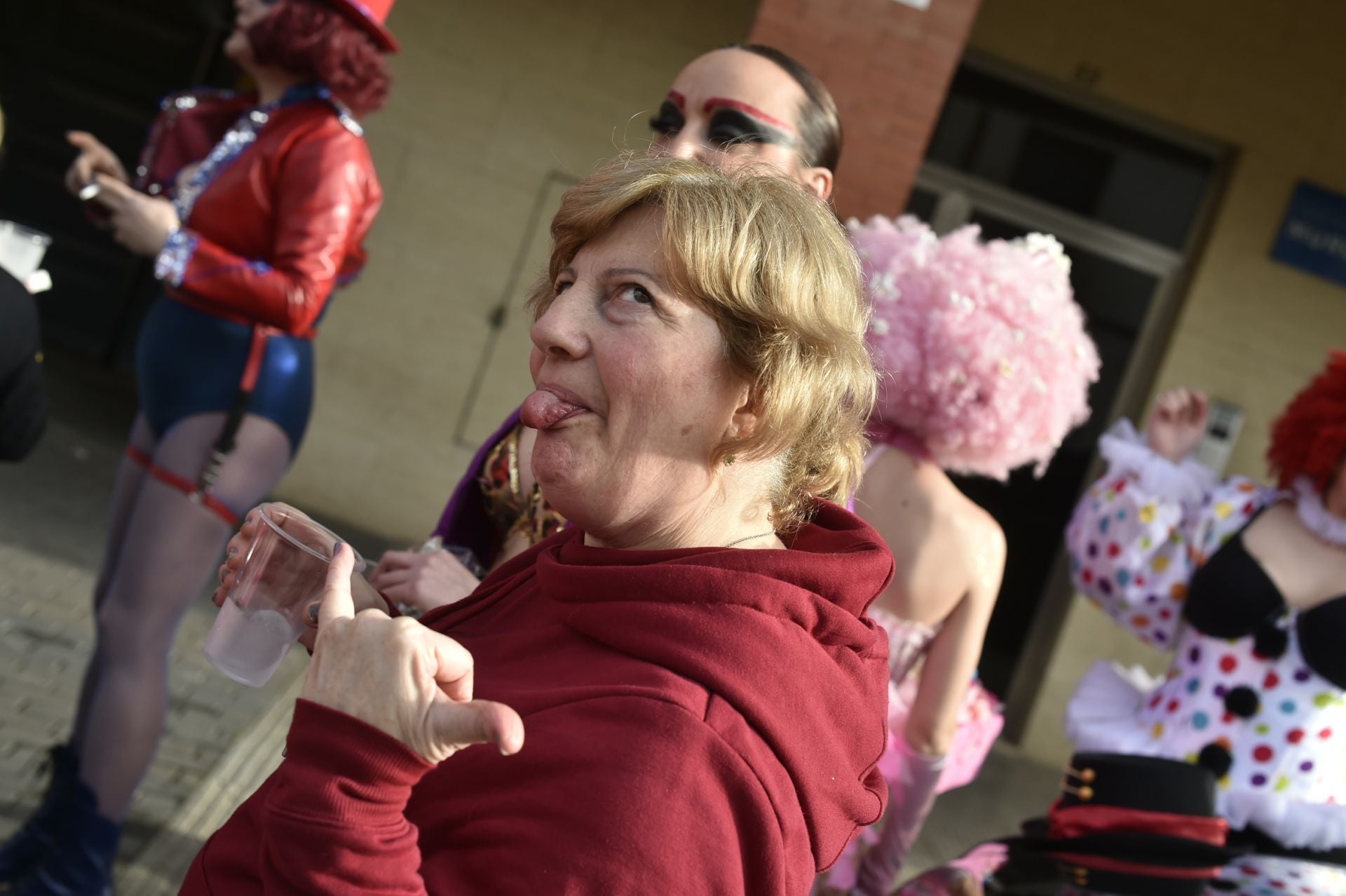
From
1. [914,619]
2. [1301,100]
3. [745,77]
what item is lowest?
[914,619]

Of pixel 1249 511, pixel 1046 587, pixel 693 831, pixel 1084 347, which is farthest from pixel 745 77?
pixel 1046 587

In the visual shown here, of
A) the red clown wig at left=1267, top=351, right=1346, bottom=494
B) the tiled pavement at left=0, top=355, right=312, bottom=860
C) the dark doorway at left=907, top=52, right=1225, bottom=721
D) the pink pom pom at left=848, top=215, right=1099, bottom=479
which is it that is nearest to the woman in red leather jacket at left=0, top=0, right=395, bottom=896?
the tiled pavement at left=0, top=355, right=312, bottom=860

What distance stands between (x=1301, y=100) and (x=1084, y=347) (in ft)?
16.0

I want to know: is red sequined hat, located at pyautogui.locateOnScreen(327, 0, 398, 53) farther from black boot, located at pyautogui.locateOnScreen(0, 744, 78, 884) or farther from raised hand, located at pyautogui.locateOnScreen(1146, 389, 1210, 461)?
raised hand, located at pyautogui.locateOnScreen(1146, 389, 1210, 461)

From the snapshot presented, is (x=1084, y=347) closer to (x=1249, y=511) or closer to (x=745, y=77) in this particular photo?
(x=1249, y=511)

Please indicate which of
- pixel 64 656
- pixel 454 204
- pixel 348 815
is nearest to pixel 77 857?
pixel 64 656

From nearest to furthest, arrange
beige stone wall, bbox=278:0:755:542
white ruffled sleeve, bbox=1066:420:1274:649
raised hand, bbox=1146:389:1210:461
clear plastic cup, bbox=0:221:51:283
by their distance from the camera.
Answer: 1. clear plastic cup, bbox=0:221:51:283
2. white ruffled sleeve, bbox=1066:420:1274:649
3. raised hand, bbox=1146:389:1210:461
4. beige stone wall, bbox=278:0:755:542

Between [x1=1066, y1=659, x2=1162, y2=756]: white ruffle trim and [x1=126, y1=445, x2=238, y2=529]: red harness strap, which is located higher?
[x1=1066, y1=659, x2=1162, y2=756]: white ruffle trim

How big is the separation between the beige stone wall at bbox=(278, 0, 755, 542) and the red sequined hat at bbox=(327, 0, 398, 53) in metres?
3.65

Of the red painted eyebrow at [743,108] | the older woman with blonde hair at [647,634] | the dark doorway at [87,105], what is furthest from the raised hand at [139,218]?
the dark doorway at [87,105]

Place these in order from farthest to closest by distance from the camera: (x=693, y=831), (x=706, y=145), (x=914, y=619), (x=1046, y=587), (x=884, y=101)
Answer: (x=1046, y=587), (x=884, y=101), (x=914, y=619), (x=706, y=145), (x=693, y=831)

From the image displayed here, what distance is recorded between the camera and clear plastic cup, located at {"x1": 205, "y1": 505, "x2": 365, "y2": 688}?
152cm

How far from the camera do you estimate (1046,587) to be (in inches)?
293

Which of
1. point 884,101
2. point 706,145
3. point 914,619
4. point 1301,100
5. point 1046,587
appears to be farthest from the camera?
point 1046,587
